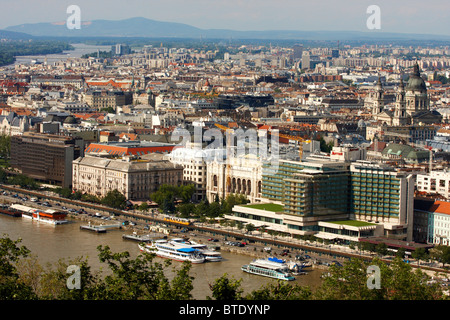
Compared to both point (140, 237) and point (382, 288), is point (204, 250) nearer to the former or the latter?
point (140, 237)

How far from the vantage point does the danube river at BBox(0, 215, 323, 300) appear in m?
16.1

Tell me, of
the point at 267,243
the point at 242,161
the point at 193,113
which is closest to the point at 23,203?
the point at 242,161

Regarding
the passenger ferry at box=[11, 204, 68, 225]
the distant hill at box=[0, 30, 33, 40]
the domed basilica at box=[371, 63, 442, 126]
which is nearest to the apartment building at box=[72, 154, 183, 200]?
the passenger ferry at box=[11, 204, 68, 225]

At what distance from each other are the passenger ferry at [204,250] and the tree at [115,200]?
457 centimetres

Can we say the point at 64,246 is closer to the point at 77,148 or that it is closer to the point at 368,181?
the point at 368,181

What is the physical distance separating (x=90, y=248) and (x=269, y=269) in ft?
12.0

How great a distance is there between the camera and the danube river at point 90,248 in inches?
633

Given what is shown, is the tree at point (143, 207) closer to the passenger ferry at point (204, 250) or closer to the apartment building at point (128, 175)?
the apartment building at point (128, 175)

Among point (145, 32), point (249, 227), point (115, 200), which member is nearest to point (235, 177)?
point (115, 200)

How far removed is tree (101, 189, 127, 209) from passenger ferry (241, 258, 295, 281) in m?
6.84

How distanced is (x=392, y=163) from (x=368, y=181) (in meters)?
5.50

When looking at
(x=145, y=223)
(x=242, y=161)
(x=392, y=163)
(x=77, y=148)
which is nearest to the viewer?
(x=145, y=223)

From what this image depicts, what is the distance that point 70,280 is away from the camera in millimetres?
10992

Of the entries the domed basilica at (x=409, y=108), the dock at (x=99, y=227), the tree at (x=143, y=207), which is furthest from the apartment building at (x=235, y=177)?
the domed basilica at (x=409, y=108)
